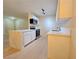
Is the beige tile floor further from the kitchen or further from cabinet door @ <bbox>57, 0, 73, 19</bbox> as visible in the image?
cabinet door @ <bbox>57, 0, 73, 19</bbox>

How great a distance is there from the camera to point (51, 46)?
9.41 feet

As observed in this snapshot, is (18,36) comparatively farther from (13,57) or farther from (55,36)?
(55,36)

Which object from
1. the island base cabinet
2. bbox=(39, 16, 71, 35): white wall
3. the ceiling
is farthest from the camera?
bbox=(39, 16, 71, 35): white wall

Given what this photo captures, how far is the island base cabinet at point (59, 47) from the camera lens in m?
2.63

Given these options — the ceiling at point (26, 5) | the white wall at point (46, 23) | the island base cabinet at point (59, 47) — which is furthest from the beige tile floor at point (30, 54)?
the white wall at point (46, 23)

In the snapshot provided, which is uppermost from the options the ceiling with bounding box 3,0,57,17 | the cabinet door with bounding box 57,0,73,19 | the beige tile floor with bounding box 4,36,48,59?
the ceiling with bounding box 3,0,57,17


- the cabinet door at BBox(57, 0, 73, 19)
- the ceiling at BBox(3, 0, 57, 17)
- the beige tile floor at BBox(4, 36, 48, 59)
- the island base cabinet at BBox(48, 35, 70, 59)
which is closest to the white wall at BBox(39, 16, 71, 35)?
the ceiling at BBox(3, 0, 57, 17)

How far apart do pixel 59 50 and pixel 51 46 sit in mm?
264

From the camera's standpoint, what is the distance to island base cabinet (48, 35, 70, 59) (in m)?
2.63

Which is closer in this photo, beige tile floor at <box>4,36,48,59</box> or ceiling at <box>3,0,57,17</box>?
beige tile floor at <box>4,36,48,59</box>

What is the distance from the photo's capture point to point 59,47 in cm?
275

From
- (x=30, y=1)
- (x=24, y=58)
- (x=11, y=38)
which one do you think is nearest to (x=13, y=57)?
(x=24, y=58)

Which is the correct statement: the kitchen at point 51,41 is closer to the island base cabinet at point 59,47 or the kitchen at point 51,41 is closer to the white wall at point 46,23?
the island base cabinet at point 59,47

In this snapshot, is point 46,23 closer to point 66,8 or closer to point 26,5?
point 26,5
